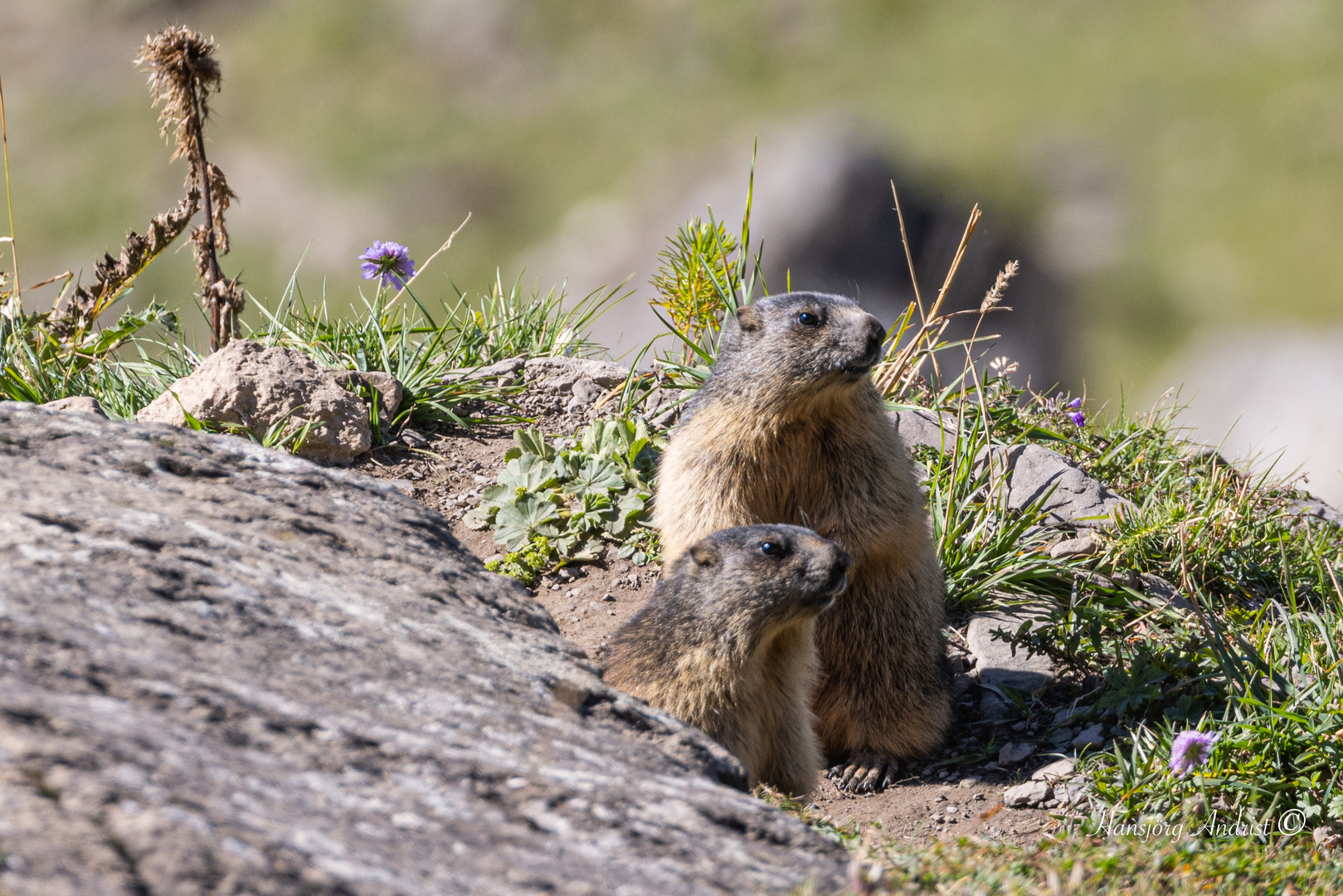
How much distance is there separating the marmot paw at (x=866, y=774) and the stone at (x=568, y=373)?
2793mm

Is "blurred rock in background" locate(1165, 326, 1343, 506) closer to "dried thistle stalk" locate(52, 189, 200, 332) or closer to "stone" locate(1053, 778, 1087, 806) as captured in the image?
"stone" locate(1053, 778, 1087, 806)

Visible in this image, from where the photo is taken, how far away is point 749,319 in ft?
17.3

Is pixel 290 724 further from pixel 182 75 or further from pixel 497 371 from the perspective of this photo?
pixel 497 371

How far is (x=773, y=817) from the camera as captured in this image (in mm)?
2713

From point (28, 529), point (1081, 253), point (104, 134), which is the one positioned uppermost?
point (104, 134)

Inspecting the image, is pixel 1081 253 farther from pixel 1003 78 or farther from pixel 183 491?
pixel 183 491

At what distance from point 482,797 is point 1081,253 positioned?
20242mm

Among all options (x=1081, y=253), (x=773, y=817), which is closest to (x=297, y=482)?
(x=773, y=817)

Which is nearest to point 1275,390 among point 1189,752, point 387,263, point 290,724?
point 1189,752

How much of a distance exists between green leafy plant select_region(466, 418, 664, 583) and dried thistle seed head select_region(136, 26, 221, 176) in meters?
2.44

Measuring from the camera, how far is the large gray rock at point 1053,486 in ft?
20.8

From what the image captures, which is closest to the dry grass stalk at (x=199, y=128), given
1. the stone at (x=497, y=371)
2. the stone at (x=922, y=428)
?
the stone at (x=497, y=371)

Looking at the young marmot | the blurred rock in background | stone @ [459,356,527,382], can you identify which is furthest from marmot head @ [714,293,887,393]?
the blurred rock in background

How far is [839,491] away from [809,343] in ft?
2.26
